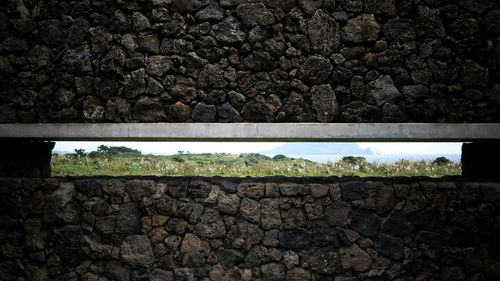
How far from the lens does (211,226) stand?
381 cm

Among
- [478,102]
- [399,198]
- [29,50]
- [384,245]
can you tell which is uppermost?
[29,50]

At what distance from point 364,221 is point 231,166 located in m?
2.91

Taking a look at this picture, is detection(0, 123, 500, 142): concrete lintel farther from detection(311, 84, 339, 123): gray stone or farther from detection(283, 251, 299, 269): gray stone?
detection(283, 251, 299, 269): gray stone

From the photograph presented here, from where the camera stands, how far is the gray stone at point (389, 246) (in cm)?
369

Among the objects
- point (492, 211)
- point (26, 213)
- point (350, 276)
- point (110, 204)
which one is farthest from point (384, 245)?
point (26, 213)

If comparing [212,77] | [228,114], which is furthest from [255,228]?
[212,77]

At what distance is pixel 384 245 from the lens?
3707 millimetres

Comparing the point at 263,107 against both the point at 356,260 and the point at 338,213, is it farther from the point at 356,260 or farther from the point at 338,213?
the point at 356,260

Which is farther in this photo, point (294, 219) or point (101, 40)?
point (101, 40)

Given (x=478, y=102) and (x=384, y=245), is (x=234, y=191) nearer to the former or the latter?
(x=384, y=245)

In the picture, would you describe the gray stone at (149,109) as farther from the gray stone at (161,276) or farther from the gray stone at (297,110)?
the gray stone at (161,276)

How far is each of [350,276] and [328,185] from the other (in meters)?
1.16

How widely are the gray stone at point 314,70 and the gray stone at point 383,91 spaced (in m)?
0.55

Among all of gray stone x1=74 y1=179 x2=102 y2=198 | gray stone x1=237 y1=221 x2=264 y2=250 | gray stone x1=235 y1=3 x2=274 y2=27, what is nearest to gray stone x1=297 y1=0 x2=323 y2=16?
gray stone x1=235 y1=3 x2=274 y2=27
